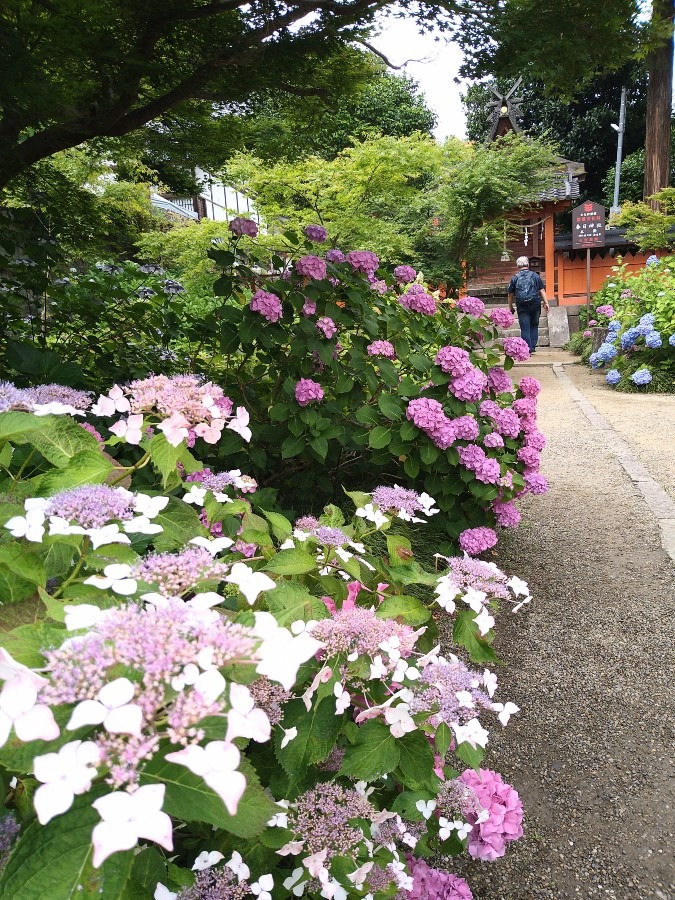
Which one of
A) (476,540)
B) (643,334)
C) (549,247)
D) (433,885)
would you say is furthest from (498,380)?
(549,247)

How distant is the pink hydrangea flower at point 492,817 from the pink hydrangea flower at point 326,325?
1782 mm

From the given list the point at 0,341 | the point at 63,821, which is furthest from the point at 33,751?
the point at 0,341

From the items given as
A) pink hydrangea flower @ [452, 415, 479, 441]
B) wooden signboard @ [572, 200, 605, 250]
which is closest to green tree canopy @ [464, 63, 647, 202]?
wooden signboard @ [572, 200, 605, 250]

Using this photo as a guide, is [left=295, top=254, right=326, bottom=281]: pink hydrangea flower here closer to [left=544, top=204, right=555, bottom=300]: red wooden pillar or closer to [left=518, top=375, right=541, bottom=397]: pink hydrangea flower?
[left=518, top=375, right=541, bottom=397]: pink hydrangea flower

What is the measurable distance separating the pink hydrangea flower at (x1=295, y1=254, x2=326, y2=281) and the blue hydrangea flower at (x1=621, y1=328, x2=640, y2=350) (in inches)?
263

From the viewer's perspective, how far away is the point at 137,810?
1.30 feet

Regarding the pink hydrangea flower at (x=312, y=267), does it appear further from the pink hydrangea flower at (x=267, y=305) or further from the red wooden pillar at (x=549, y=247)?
the red wooden pillar at (x=549, y=247)

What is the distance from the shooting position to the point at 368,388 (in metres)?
2.77

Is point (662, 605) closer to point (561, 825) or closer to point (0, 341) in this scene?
point (561, 825)

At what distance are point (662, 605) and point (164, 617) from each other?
106 inches

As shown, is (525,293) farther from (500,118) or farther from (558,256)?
(500,118)

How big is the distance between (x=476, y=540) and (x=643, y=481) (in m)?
2.12

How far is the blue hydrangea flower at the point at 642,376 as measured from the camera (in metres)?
7.66

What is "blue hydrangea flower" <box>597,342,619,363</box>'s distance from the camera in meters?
8.68
